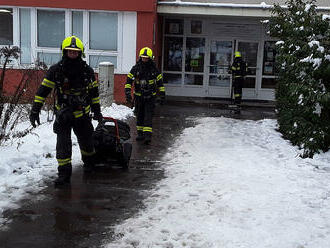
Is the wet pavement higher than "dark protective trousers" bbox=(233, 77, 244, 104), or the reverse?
"dark protective trousers" bbox=(233, 77, 244, 104)

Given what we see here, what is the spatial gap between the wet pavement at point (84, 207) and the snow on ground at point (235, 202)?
209mm

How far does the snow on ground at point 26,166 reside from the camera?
5.25m

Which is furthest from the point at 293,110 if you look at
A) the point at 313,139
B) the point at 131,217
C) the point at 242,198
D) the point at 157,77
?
the point at 131,217

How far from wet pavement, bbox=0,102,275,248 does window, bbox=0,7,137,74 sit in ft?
24.7

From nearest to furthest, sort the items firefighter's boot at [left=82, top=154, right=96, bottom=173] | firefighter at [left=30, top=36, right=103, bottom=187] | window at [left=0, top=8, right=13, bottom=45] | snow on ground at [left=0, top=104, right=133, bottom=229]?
snow on ground at [left=0, top=104, right=133, bottom=229] < firefighter at [left=30, top=36, right=103, bottom=187] < firefighter's boot at [left=82, top=154, right=96, bottom=173] < window at [left=0, top=8, right=13, bottom=45]

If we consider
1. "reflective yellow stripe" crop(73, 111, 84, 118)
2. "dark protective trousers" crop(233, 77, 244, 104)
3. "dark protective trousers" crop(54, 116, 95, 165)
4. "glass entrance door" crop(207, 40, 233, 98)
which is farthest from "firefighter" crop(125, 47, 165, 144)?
"glass entrance door" crop(207, 40, 233, 98)

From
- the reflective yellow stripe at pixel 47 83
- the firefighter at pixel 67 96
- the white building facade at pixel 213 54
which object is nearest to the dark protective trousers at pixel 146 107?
the firefighter at pixel 67 96

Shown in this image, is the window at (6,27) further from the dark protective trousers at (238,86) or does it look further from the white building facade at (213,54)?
the dark protective trousers at (238,86)

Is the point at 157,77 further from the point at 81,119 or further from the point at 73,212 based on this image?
the point at 73,212

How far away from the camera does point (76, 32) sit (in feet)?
48.4

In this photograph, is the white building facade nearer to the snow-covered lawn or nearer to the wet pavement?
the snow-covered lawn

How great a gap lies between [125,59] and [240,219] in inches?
427

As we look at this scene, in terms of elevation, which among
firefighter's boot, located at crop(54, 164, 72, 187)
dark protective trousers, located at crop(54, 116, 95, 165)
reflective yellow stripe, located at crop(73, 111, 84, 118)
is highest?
reflective yellow stripe, located at crop(73, 111, 84, 118)

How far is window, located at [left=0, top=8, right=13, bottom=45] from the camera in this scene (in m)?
14.9
